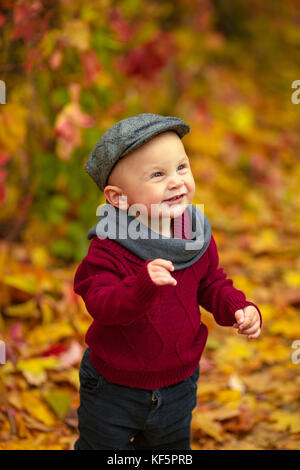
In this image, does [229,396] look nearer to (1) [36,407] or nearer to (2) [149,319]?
(1) [36,407]

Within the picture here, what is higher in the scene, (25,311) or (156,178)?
(25,311)

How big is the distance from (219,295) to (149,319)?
0.25 metres

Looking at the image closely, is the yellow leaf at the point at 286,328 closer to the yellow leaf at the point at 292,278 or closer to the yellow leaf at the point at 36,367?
the yellow leaf at the point at 292,278

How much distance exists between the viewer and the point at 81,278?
1.77 meters

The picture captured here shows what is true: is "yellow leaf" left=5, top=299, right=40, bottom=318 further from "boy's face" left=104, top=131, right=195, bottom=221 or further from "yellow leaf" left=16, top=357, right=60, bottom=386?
"boy's face" left=104, top=131, right=195, bottom=221

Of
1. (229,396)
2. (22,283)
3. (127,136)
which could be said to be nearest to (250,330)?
(127,136)

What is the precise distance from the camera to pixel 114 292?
5.11 ft

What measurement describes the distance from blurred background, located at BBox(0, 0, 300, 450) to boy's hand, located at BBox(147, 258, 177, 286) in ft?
3.71

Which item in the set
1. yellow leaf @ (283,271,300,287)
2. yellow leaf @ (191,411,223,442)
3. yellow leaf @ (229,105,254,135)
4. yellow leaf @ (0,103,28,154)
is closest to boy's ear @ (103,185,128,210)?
yellow leaf @ (191,411,223,442)

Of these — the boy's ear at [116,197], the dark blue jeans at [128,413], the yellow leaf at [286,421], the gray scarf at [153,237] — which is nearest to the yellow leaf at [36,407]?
the dark blue jeans at [128,413]

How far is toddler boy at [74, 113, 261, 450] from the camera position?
5.27 feet

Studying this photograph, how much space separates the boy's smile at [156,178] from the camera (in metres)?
1.62

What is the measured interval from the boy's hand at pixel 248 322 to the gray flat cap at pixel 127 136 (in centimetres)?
55
